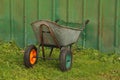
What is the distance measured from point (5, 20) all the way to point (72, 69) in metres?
2.63

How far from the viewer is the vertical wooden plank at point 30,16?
9531mm

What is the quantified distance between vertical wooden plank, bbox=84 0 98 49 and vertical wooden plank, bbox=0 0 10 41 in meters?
1.92

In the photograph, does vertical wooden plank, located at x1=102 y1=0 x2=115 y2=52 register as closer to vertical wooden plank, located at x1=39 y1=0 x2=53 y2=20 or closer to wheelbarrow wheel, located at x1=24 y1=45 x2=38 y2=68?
vertical wooden plank, located at x1=39 y1=0 x2=53 y2=20

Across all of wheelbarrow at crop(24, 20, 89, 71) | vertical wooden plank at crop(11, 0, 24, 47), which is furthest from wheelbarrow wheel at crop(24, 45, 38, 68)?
vertical wooden plank at crop(11, 0, 24, 47)

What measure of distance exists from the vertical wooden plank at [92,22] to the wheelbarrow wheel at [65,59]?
58.2 inches

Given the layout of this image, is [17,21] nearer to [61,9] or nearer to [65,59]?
[61,9]

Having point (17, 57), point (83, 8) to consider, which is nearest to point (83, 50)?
point (83, 8)

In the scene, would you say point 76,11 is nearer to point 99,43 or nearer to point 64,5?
point 64,5

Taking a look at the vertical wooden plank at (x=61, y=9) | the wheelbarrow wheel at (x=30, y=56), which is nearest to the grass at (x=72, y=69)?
the wheelbarrow wheel at (x=30, y=56)

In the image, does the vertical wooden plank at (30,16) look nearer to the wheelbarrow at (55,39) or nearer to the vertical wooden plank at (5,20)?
the vertical wooden plank at (5,20)

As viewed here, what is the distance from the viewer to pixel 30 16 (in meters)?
9.58

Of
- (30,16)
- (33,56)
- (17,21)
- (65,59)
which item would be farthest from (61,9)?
(65,59)

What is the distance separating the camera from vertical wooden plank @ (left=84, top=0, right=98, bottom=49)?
9.06m

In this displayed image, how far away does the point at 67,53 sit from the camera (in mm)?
7660
